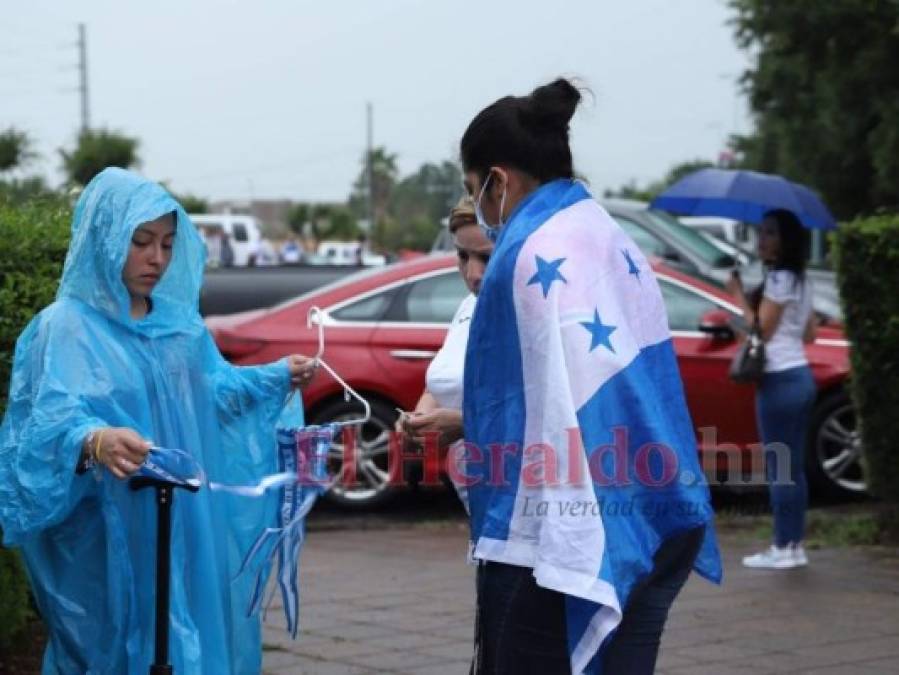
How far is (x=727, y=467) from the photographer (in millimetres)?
10695

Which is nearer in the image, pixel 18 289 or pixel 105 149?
pixel 18 289

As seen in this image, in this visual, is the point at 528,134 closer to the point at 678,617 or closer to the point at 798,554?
the point at 678,617

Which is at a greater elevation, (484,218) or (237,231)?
(484,218)

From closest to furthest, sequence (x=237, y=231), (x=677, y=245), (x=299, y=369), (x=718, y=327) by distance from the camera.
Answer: (x=299, y=369)
(x=718, y=327)
(x=677, y=245)
(x=237, y=231)

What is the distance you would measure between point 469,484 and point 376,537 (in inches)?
255

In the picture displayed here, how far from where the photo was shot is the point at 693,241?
1492 cm

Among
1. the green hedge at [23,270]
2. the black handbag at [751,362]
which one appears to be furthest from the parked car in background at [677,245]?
the green hedge at [23,270]

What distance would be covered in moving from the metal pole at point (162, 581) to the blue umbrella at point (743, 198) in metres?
5.59

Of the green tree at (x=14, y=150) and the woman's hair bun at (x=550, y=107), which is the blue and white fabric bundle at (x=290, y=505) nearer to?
the woman's hair bun at (x=550, y=107)

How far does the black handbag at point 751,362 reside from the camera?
8734mm

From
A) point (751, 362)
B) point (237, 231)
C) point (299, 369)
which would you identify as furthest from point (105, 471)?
point (237, 231)

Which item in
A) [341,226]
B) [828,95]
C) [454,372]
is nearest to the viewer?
[454,372]

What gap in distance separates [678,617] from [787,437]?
1.58 meters

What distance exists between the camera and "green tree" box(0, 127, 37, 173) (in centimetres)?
1101
